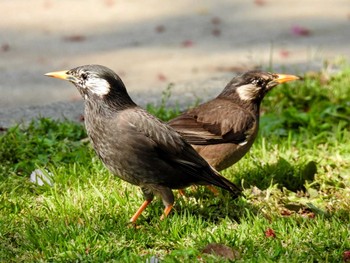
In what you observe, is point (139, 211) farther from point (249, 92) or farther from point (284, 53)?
point (284, 53)

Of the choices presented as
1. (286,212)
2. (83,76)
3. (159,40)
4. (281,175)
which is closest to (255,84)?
(281,175)

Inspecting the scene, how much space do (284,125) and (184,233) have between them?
2629mm

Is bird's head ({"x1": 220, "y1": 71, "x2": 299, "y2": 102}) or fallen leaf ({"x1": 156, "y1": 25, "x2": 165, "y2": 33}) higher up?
bird's head ({"x1": 220, "y1": 71, "x2": 299, "y2": 102})

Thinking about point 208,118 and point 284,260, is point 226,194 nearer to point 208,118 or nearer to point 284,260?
point 208,118

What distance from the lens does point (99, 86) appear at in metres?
6.07

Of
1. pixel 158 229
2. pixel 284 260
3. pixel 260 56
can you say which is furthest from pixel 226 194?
pixel 260 56

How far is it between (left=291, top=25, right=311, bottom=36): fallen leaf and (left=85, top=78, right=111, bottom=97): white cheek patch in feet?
22.7

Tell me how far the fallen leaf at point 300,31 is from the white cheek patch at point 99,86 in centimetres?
693

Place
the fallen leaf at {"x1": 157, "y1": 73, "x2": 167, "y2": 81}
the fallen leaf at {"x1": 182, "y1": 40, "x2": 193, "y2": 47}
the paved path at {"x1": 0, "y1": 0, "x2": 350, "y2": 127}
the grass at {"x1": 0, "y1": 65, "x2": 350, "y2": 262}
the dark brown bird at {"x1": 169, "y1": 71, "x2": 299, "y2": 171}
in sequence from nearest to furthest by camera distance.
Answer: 1. the grass at {"x1": 0, "y1": 65, "x2": 350, "y2": 262}
2. the dark brown bird at {"x1": 169, "y1": 71, "x2": 299, "y2": 171}
3. the paved path at {"x1": 0, "y1": 0, "x2": 350, "y2": 127}
4. the fallen leaf at {"x1": 157, "y1": 73, "x2": 167, "y2": 81}
5. the fallen leaf at {"x1": 182, "y1": 40, "x2": 193, "y2": 47}

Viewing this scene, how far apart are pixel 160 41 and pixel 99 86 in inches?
247

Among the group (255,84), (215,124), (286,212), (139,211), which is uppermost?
(255,84)

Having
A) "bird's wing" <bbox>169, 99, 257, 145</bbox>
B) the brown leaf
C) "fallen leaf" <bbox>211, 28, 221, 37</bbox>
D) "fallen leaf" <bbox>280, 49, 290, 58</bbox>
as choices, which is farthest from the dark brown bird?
"fallen leaf" <bbox>211, 28, 221, 37</bbox>

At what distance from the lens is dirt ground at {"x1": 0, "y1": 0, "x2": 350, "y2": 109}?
10.6 metres

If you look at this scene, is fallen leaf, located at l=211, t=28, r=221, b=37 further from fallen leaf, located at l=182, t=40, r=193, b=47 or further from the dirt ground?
fallen leaf, located at l=182, t=40, r=193, b=47
